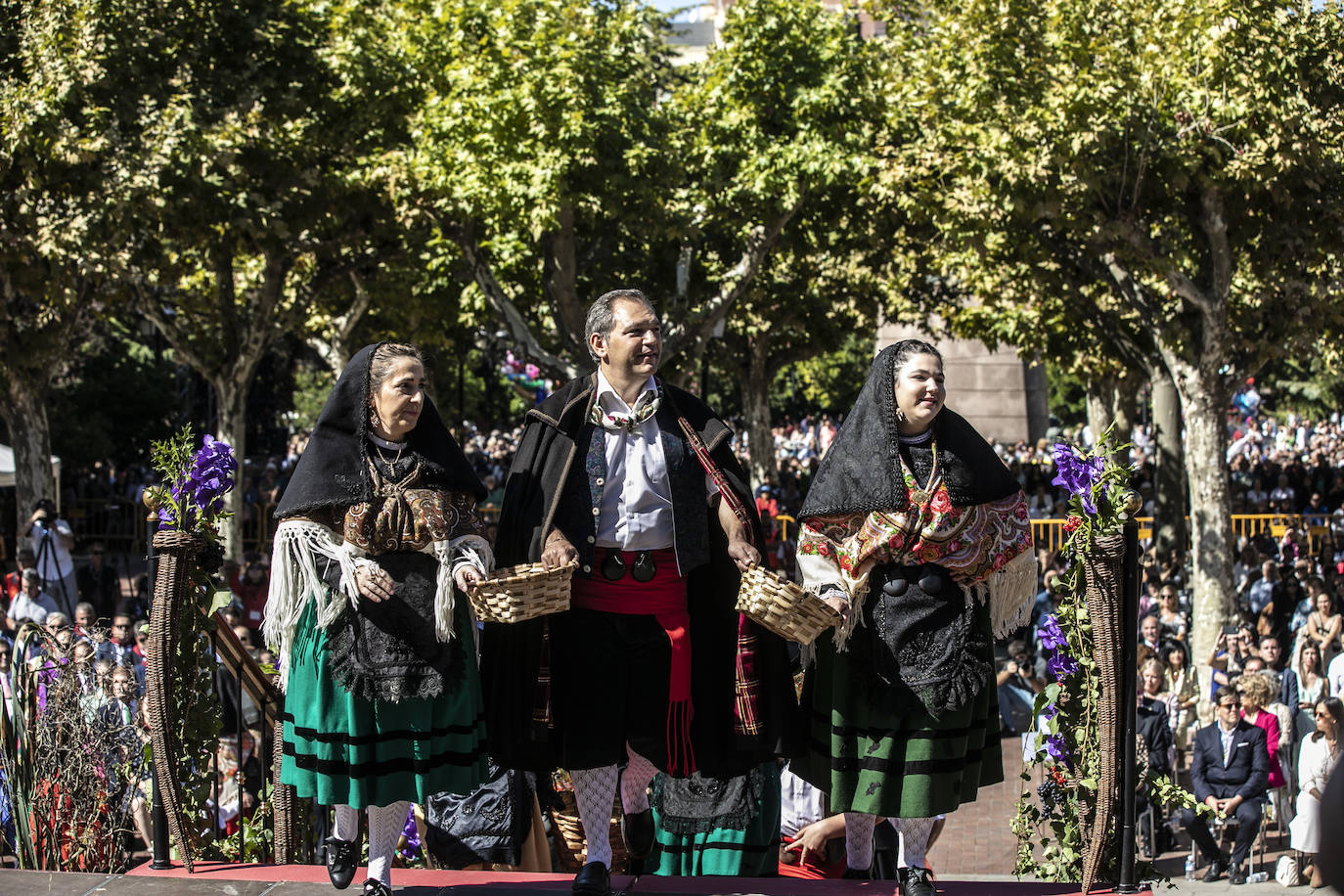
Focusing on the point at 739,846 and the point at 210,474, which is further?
the point at 739,846

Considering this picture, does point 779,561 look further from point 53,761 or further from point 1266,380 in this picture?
point 1266,380

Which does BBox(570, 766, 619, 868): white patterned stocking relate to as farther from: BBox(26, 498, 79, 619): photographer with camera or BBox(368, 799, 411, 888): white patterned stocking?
BBox(26, 498, 79, 619): photographer with camera

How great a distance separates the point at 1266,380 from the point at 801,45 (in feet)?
106

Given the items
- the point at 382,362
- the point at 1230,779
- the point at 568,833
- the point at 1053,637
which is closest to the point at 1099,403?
the point at 1230,779

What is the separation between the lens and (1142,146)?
1356cm

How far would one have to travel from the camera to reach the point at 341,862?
4.66 meters

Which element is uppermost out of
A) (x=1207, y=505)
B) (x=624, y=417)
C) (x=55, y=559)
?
(x=1207, y=505)

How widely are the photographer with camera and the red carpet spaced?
360 inches

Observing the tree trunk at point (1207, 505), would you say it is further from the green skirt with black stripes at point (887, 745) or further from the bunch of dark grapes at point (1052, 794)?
the green skirt with black stripes at point (887, 745)

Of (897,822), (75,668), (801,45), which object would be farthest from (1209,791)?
(801,45)

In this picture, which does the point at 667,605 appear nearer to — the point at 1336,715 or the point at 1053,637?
the point at 1053,637

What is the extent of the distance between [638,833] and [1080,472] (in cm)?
193

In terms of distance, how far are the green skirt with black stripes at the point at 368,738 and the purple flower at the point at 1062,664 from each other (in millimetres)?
2030

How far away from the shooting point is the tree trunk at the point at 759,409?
25.9 meters
